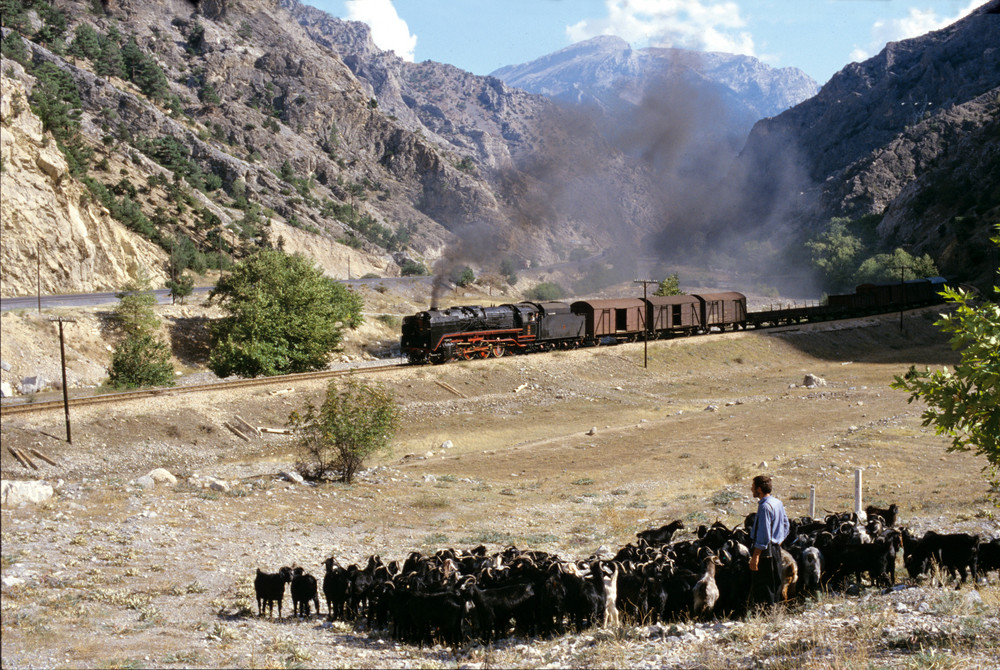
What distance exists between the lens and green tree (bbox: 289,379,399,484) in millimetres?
26406

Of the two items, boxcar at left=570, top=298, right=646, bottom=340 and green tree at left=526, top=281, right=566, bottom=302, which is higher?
green tree at left=526, top=281, right=566, bottom=302

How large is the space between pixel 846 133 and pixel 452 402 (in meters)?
190

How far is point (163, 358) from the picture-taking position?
43.2m

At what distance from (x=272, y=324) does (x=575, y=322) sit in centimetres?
2246

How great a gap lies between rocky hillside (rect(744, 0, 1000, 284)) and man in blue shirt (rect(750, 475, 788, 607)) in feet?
362

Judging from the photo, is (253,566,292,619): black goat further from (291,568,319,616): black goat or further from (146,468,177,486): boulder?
(146,468,177,486): boulder

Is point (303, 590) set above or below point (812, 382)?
below

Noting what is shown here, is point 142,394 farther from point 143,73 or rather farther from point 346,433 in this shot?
point 143,73

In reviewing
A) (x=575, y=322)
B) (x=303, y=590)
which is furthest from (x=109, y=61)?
(x=303, y=590)

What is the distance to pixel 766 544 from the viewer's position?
1062 centimetres

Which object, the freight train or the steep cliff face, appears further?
the steep cliff face

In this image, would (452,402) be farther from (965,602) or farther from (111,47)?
(111,47)

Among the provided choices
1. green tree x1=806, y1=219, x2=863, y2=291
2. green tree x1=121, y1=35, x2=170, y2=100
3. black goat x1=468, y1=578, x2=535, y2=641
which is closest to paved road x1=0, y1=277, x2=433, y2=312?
black goat x1=468, y1=578, x2=535, y2=641

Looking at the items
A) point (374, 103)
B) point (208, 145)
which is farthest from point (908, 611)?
point (374, 103)
